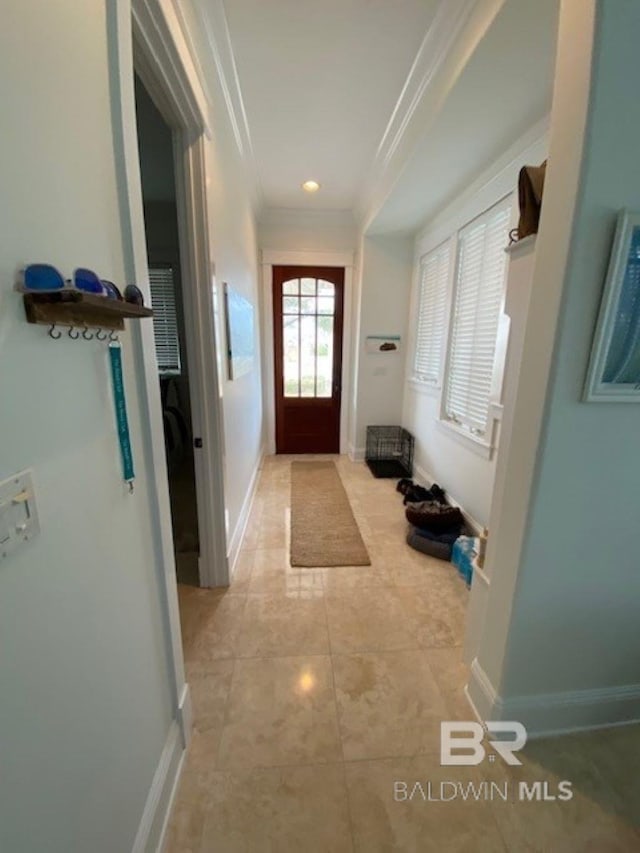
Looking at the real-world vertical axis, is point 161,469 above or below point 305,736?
above

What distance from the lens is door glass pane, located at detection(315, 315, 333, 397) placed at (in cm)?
410

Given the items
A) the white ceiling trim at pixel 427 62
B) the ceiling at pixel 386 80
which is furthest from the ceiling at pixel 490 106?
the white ceiling trim at pixel 427 62

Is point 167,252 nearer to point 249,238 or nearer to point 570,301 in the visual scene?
point 249,238

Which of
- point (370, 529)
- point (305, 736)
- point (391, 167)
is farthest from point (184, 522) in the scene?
point (391, 167)

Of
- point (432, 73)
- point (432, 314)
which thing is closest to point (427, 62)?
point (432, 73)

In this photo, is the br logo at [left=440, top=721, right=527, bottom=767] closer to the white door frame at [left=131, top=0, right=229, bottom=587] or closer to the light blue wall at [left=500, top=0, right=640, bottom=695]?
the light blue wall at [left=500, top=0, right=640, bottom=695]

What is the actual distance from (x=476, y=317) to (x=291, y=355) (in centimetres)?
219

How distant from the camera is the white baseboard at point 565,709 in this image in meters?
1.25

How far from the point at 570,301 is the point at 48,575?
4.30 ft

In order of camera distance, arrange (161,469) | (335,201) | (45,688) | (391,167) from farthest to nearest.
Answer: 1. (335,201)
2. (391,167)
3. (161,469)
4. (45,688)

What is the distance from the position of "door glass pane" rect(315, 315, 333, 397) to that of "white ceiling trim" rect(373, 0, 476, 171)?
185cm

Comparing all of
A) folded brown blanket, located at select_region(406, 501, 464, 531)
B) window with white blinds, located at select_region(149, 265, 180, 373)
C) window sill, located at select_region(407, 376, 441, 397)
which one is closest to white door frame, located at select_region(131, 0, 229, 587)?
folded brown blanket, located at select_region(406, 501, 464, 531)

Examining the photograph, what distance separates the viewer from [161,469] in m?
1.05

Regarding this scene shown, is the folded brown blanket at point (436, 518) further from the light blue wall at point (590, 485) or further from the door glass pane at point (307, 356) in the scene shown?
the door glass pane at point (307, 356)
